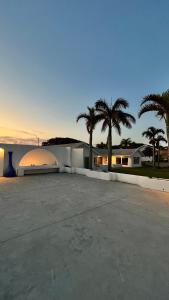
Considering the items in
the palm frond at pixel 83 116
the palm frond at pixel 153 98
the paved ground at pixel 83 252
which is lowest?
the paved ground at pixel 83 252

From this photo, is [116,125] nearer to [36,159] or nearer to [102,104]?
[102,104]

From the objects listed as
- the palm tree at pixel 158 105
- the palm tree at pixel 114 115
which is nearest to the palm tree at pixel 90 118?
the palm tree at pixel 114 115

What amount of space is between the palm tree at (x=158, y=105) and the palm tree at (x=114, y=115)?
227 inches

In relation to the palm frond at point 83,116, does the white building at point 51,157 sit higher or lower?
lower

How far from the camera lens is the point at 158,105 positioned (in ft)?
36.5

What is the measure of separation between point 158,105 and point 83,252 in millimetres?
10890

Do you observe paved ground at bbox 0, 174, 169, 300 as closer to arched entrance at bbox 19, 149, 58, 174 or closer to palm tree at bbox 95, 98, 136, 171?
palm tree at bbox 95, 98, 136, 171

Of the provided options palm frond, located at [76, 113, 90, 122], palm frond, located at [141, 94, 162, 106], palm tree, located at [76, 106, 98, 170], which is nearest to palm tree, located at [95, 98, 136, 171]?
palm tree, located at [76, 106, 98, 170]

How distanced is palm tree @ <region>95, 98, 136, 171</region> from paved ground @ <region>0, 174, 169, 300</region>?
476 inches

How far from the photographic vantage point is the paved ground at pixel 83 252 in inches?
100

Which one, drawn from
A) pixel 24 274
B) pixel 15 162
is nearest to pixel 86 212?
pixel 24 274

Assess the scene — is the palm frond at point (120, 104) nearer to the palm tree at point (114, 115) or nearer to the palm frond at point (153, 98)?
the palm tree at point (114, 115)

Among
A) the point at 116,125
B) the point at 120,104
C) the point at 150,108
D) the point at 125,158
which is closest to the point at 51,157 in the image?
the point at 116,125

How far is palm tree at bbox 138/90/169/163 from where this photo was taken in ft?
35.0
